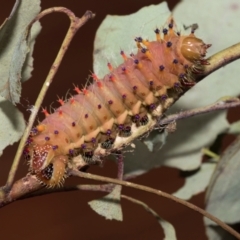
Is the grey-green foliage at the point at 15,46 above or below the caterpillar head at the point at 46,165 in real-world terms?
above

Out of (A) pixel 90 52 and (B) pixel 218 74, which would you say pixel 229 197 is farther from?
(A) pixel 90 52

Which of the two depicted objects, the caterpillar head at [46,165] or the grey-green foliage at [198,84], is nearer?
the caterpillar head at [46,165]

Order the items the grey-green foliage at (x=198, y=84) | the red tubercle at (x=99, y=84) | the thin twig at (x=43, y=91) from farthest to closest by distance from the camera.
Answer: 1. the grey-green foliage at (x=198, y=84)
2. the red tubercle at (x=99, y=84)
3. the thin twig at (x=43, y=91)

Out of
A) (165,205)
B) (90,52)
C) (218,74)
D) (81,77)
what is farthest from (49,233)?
(218,74)

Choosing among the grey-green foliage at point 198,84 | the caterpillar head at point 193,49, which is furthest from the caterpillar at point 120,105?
the grey-green foliage at point 198,84

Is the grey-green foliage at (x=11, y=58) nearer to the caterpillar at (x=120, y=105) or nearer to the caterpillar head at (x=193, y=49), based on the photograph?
the caterpillar at (x=120, y=105)

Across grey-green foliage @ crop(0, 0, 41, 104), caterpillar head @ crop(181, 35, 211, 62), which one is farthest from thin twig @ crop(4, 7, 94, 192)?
caterpillar head @ crop(181, 35, 211, 62)

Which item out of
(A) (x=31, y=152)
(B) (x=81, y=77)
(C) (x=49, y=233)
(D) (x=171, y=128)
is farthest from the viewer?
(B) (x=81, y=77)
